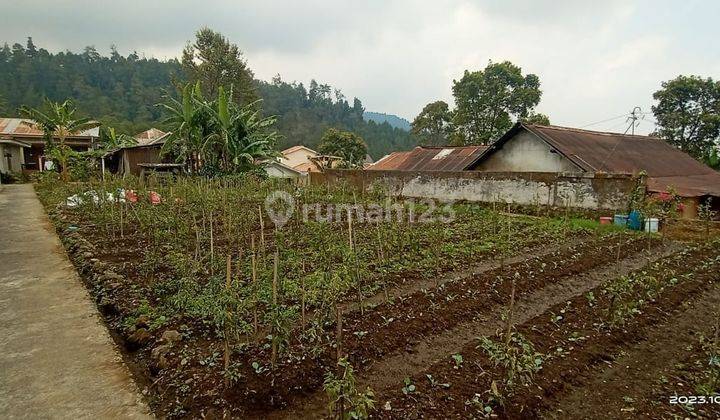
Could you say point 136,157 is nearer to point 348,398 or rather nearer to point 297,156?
point 297,156

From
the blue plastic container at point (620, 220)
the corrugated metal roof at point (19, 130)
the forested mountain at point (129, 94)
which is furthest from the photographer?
the forested mountain at point (129, 94)

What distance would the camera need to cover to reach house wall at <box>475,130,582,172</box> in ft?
44.1

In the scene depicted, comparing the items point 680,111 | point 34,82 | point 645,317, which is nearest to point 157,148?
point 645,317

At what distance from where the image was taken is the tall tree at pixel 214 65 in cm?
2505

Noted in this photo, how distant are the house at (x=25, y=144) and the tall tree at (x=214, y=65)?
292 inches

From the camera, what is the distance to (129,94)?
5106 centimetres

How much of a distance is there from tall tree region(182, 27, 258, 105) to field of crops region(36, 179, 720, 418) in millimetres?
20974

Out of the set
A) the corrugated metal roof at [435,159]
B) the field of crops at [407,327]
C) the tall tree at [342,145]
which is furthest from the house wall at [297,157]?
the field of crops at [407,327]

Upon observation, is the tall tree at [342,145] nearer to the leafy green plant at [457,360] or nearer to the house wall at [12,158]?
the house wall at [12,158]

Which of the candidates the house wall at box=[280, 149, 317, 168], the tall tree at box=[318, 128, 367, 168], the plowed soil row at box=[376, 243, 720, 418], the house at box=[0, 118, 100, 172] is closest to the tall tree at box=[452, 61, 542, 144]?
the tall tree at box=[318, 128, 367, 168]

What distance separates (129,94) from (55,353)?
5801 cm

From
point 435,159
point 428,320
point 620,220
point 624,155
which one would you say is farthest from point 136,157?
point 624,155

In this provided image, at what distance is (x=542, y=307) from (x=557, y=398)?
6.20 feet

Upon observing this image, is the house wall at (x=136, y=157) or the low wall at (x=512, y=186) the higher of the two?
the house wall at (x=136, y=157)
